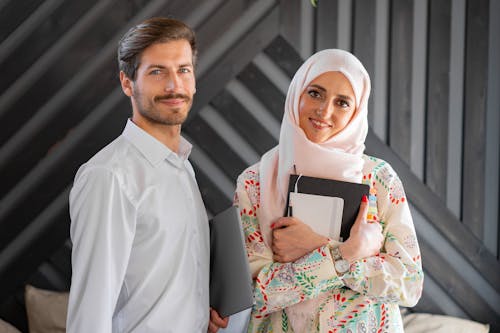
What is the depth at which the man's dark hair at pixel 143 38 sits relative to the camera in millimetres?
1725

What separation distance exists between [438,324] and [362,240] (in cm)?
118

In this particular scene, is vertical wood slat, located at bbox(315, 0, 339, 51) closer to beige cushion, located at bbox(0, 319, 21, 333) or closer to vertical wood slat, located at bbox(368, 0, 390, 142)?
vertical wood slat, located at bbox(368, 0, 390, 142)

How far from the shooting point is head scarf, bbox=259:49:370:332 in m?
1.80

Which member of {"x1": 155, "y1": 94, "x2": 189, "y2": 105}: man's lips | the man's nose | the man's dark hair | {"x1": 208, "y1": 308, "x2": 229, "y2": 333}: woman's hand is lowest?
{"x1": 208, "y1": 308, "x2": 229, "y2": 333}: woman's hand

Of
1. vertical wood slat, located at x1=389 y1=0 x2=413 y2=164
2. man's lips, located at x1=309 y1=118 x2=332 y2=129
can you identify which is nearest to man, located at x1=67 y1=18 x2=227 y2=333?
man's lips, located at x1=309 y1=118 x2=332 y2=129

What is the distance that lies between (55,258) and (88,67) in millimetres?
882

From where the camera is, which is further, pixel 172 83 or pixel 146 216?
pixel 172 83

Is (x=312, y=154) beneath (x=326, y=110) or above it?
beneath

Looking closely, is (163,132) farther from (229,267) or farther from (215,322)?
(215,322)

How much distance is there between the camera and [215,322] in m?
1.81

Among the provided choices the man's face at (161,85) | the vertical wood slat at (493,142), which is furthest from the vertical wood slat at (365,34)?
the man's face at (161,85)

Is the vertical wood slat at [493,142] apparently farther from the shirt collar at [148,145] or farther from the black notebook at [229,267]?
the shirt collar at [148,145]

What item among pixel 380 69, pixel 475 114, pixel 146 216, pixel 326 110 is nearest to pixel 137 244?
pixel 146 216

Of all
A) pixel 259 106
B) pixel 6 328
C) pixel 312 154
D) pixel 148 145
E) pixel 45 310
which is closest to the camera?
pixel 148 145
